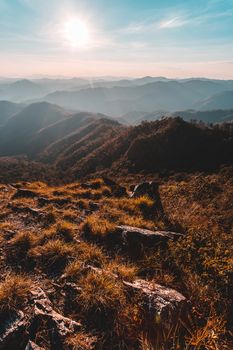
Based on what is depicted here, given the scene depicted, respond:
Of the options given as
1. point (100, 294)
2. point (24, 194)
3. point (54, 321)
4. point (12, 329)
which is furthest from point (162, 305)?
point (24, 194)

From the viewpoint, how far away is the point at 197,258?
518 centimetres

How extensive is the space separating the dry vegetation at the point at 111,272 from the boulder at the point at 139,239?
19cm

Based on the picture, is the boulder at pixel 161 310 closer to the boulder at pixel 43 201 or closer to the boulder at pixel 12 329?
the boulder at pixel 12 329

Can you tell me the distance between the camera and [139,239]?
20.2 ft

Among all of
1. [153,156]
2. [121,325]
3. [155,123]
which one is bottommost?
[153,156]

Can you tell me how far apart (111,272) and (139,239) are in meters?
1.49

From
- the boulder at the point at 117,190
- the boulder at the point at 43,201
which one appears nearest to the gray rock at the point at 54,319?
the boulder at the point at 43,201

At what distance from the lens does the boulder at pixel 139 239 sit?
5992mm

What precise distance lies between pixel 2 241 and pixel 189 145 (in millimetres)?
61691

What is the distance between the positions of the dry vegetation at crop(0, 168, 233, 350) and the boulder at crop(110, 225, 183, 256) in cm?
19

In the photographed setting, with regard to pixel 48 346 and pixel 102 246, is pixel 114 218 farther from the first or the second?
pixel 48 346

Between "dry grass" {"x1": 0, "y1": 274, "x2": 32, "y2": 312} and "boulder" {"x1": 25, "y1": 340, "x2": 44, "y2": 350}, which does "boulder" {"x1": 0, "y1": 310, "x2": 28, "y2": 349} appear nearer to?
"dry grass" {"x1": 0, "y1": 274, "x2": 32, "y2": 312}

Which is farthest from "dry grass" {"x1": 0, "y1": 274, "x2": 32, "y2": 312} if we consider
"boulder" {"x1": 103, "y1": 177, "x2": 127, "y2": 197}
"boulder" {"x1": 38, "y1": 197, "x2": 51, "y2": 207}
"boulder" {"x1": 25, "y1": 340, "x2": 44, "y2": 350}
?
"boulder" {"x1": 103, "y1": 177, "x2": 127, "y2": 197}

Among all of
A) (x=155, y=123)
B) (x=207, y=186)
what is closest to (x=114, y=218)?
(x=207, y=186)
